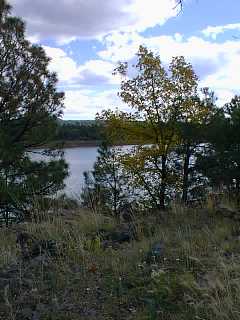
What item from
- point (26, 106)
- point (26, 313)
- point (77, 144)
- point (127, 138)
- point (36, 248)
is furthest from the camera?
point (77, 144)

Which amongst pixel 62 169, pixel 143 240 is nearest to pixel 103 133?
pixel 62 169

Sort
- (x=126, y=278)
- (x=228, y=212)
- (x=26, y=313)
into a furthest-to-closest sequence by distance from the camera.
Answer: (x=228, y=212) < (x=126, y=278) < (x=26, y=313)

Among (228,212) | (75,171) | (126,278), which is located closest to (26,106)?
(75,171)

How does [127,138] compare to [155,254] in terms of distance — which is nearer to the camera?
[155,254]

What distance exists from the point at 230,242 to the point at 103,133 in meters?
20.3

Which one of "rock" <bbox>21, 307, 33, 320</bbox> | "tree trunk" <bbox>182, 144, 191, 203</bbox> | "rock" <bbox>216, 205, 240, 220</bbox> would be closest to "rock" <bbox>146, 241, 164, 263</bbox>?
"rock" <bbox>21, 307, 33, 320</bbox>

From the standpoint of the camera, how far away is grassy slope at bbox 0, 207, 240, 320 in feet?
12.3

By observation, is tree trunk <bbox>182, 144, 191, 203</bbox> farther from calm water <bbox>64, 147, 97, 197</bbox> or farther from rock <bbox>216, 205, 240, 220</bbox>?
rock <bbox>216, 205, 240, 220</bbox>

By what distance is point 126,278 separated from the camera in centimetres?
443

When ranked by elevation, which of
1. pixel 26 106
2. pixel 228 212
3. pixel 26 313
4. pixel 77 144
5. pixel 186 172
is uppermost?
pixel 26 106

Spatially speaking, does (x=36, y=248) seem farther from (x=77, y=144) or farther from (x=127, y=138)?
(x=77, y=144)

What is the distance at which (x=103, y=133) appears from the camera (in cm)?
2539

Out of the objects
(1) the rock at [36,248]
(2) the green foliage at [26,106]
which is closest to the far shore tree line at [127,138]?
(2) the green foliage at [26,106]

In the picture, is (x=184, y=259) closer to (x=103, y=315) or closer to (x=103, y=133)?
(x=103, y=315)
